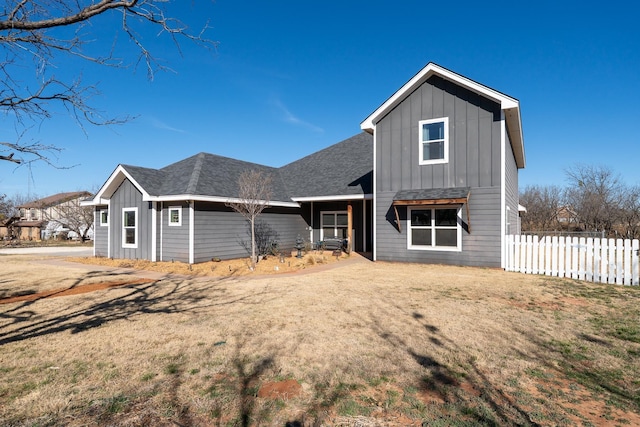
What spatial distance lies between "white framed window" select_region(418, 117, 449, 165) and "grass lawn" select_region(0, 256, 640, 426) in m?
6.22

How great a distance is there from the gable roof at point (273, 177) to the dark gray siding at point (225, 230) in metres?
0.70

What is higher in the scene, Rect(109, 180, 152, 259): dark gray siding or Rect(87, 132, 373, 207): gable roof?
Rect(87, 132, 373, 207): gable roof

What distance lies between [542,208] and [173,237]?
35539mm

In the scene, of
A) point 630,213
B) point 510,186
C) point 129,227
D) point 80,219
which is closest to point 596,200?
point 630,213

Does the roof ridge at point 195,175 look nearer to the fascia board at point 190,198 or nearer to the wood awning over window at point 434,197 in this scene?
the fascia board at point 190,198

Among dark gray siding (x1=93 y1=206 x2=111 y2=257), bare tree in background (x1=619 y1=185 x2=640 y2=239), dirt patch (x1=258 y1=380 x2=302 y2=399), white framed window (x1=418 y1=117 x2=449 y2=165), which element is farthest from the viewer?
bare tree in background (x1=619 y1=185 x2=640 y2=239)

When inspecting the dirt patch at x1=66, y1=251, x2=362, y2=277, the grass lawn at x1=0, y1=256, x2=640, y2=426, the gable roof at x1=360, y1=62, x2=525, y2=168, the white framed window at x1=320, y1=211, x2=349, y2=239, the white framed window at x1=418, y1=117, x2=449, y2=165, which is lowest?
the dirt patch at x1=66, y1=251, x2=362, y2=277

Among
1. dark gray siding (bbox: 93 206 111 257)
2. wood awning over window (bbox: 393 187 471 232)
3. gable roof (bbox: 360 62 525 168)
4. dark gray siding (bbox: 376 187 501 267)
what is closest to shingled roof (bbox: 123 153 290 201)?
dark gray siding (bbox: 93 206 111 257)

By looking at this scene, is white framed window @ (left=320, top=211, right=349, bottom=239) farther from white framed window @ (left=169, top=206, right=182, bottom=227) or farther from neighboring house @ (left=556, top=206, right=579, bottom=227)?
neighboring house @ (left=556, top=206, right=579, bottom=227)

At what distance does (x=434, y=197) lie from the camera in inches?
488

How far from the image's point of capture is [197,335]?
5.16m

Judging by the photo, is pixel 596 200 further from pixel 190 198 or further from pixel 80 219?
pixel 80 219

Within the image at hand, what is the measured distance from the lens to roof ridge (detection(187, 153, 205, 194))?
45.1 feet

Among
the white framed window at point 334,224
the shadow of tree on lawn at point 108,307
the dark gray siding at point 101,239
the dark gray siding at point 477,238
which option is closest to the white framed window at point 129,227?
the dark gray siding at point 101,239
